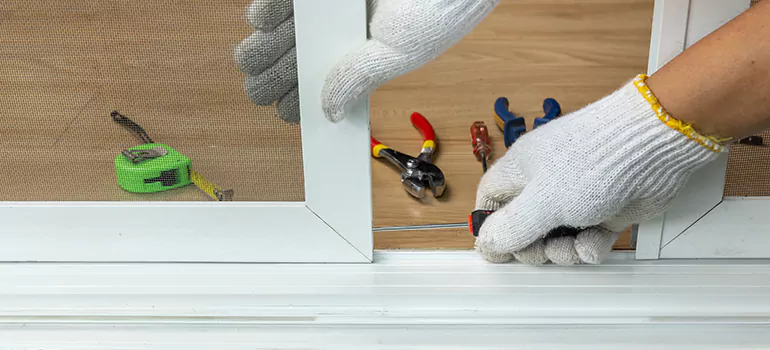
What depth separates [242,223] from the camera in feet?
2.06

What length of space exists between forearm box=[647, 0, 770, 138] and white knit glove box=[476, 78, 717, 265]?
22mm

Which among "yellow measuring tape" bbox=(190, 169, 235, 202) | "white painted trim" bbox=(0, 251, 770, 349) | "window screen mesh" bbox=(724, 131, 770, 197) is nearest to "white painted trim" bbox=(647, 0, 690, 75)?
"window screen mesh" bbox=(724, 131, 770, 197)

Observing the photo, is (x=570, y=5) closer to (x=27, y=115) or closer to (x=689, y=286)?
(x=689, y=286)

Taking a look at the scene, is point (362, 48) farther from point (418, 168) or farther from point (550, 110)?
point (550, 110)

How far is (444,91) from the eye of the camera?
1.09 meters

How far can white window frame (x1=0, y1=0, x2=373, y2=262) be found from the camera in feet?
1.94

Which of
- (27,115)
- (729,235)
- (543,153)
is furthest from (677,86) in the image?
(27,115)

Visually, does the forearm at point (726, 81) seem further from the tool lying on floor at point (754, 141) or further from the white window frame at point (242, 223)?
the white window frame at point (242, 223)

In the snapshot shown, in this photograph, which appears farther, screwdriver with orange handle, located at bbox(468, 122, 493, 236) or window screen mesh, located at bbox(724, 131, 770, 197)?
screwdriver with orange handle, located at bbox(468, 122, 493, 236)

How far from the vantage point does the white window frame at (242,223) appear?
59 cm

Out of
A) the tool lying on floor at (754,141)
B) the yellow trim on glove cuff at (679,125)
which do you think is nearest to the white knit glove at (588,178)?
the yellow trim on glove cuff at (679,125)

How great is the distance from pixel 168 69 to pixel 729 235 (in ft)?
2.03

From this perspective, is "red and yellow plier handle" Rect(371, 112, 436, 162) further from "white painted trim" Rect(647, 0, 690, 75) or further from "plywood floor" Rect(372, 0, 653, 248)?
"white painted trim" Rect(647, 0, 690, 75)

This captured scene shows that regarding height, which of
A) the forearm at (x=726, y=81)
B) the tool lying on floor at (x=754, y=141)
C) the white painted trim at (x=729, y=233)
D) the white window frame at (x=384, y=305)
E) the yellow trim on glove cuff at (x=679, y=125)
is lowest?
the white window frame at (x=384, y=305)
